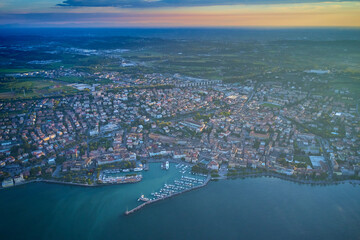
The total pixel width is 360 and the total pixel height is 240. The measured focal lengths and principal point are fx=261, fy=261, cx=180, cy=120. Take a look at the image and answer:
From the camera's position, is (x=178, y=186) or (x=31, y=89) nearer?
(x=178, y=186)

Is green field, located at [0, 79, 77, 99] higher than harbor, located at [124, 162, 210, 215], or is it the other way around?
green field, located at [0, 79, 77, 99]

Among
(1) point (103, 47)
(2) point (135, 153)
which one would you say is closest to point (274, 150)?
(2) point (135, 153)

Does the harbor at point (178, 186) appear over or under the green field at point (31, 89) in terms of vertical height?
under

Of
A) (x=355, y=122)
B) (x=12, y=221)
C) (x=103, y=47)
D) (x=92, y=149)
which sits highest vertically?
(x=103, y=47)

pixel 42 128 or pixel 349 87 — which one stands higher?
pixel 349 87

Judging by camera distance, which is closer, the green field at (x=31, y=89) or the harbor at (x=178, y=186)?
the harbor at (x=178, y=186)

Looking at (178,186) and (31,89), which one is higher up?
(31,89)

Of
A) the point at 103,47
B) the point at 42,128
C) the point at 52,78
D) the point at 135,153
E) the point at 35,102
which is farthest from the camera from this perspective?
the point at 103,47

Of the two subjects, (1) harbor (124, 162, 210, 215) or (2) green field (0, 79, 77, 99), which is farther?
(2) green field (0, 79, 77, 99)

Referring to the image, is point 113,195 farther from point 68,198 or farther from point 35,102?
point 35,102

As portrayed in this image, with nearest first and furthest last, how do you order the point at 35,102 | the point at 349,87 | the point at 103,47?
the point at 35,102 < the point at 349,87 < the point at 103,47

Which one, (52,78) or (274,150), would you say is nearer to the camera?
(274,150)
